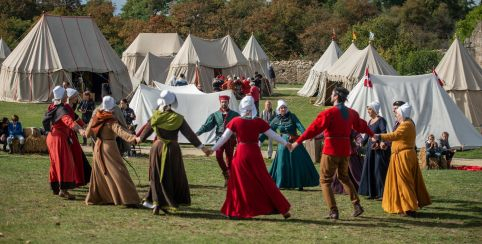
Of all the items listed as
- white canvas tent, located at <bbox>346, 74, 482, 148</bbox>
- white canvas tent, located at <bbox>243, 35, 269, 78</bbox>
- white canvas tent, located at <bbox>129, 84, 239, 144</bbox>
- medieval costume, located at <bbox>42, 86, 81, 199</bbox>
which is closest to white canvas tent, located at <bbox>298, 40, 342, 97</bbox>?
white canvas tent, located at <bbox>243, 35, 269, 78</bbox>

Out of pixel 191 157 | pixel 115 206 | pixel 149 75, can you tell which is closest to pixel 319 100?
pixel 149 75

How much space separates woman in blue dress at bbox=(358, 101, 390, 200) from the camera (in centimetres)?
1373

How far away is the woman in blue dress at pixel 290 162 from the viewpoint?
1499 centimetres

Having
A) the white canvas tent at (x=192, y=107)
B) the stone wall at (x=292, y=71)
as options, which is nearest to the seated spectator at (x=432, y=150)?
the white canvas tent at (x=192, y=107)

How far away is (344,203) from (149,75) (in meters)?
31.9

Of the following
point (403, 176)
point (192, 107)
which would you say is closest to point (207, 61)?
point (192, 107)

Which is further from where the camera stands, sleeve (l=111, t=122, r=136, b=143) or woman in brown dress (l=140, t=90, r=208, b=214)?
sleeve (l=111, t=122, r=136, b=143)

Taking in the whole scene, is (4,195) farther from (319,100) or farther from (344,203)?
(319,100)

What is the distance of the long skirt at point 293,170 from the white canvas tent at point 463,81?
1439 cm

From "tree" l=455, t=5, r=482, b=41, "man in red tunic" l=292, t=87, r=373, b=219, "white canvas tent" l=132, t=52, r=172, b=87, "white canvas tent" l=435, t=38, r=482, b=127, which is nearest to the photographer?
"man in red tunic" l=292, t=87, r=373, b=219

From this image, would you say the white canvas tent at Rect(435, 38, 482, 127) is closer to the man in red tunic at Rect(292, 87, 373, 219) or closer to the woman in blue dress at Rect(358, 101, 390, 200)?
the woman in blue dress at Rect(358, 101, 390, 200)

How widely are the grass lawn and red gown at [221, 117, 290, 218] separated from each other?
0.16 metres

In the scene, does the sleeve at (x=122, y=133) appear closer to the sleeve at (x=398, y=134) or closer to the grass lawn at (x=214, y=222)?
the grass lawn at (x=214, y=222)

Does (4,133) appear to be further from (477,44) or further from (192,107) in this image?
(477,44)
